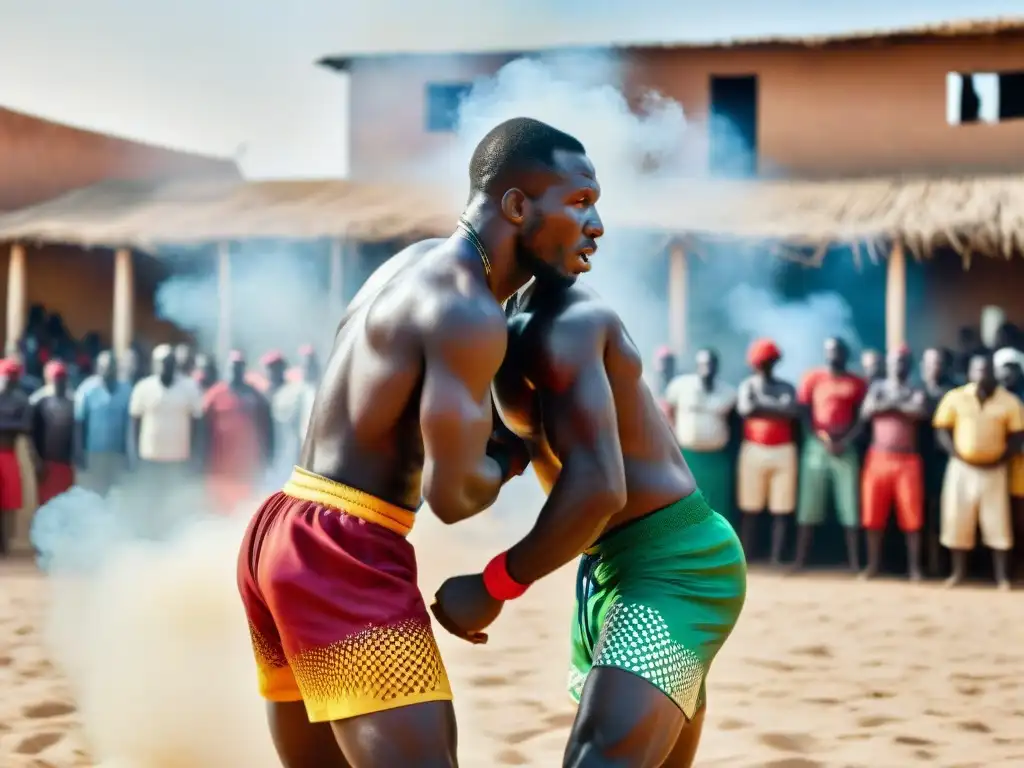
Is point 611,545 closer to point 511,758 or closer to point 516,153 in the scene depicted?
point 516,153

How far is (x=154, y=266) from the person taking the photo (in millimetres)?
19156

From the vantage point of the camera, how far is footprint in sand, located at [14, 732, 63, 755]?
473 centimetres

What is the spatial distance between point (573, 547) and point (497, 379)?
53 cm

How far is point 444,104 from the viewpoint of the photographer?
687 inches

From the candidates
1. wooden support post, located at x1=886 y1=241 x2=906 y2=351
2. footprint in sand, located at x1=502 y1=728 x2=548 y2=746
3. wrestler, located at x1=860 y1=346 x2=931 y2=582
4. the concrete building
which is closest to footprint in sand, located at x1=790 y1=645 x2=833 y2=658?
footprint in sand, located at x1=502 y1=728 x2=548 y2=746

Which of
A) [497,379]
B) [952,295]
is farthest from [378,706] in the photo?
[952,295]

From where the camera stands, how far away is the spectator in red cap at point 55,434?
10.5m

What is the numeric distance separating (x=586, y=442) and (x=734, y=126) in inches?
583

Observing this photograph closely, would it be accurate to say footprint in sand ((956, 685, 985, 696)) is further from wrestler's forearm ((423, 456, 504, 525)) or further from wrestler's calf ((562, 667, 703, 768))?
wrestler's forearm ((423, 456, 504, 525))

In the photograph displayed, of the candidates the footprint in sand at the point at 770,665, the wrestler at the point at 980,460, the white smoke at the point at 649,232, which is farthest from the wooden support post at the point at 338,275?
the footprint in sand at the point at 770,665

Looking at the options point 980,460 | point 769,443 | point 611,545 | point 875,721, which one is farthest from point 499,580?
point 769,443

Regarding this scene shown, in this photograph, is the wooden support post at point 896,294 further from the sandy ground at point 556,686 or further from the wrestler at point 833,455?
the sandy ground at point 556,686

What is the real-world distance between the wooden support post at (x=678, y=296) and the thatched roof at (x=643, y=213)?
30 centimetres

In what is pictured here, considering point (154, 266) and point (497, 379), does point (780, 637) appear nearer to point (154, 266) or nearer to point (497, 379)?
point (497, 379)
